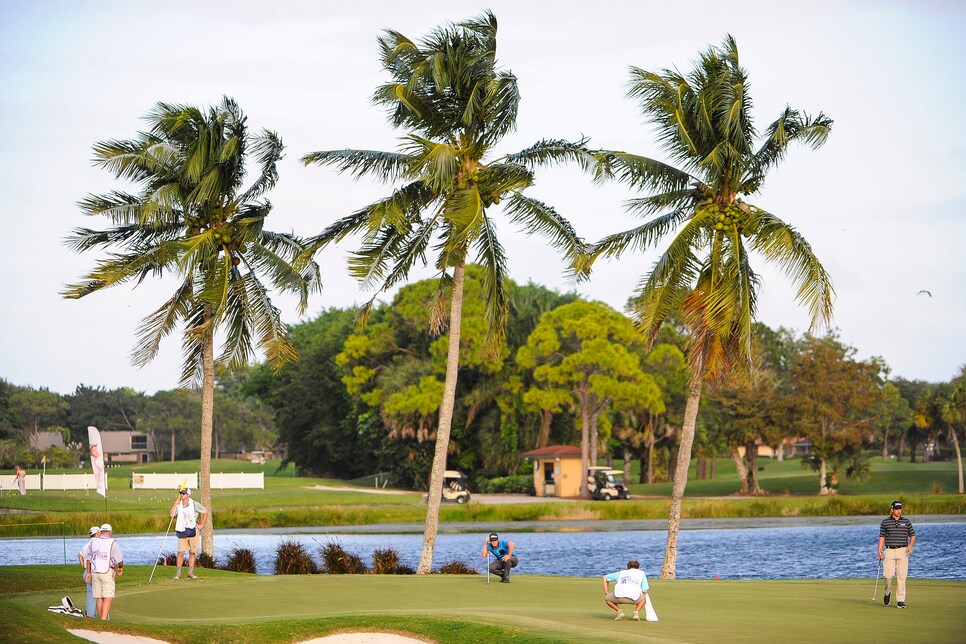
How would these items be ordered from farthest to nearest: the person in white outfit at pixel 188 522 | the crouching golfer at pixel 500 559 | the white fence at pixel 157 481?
the white fence at pixel 157 481 → the crouching golfer at pixel 500 559 → the person in white outfit at pixel 188 522

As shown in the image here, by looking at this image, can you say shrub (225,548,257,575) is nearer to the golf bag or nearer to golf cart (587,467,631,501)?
the golf bag

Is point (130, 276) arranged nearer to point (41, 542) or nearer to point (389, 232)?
point (389, 232)

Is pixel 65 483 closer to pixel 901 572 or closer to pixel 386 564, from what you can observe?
pixel 386 564

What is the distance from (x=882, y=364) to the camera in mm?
93000

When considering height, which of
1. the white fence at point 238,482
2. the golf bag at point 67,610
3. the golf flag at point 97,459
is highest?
the golf flag at point 97,459

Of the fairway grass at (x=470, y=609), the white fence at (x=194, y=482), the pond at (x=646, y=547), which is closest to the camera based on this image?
the fairway grass at (x=470, y=609)

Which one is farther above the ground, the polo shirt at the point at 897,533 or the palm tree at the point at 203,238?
the palm tree at the point at 203,238

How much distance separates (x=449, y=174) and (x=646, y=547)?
22.8 meters

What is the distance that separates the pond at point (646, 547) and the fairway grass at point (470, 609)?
4.72 m

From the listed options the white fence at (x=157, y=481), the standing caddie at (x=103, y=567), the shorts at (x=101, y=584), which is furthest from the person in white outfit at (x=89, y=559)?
the white fence at (x=157, y=481)

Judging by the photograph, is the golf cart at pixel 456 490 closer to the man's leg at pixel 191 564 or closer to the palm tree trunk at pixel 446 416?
the palm tree trunk at pixel 446 416

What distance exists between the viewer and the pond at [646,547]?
1428 inches

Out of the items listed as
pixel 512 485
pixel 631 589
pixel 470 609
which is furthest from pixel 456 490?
pixel 631 589

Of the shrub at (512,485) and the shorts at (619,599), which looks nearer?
the shorts at (619,599)
